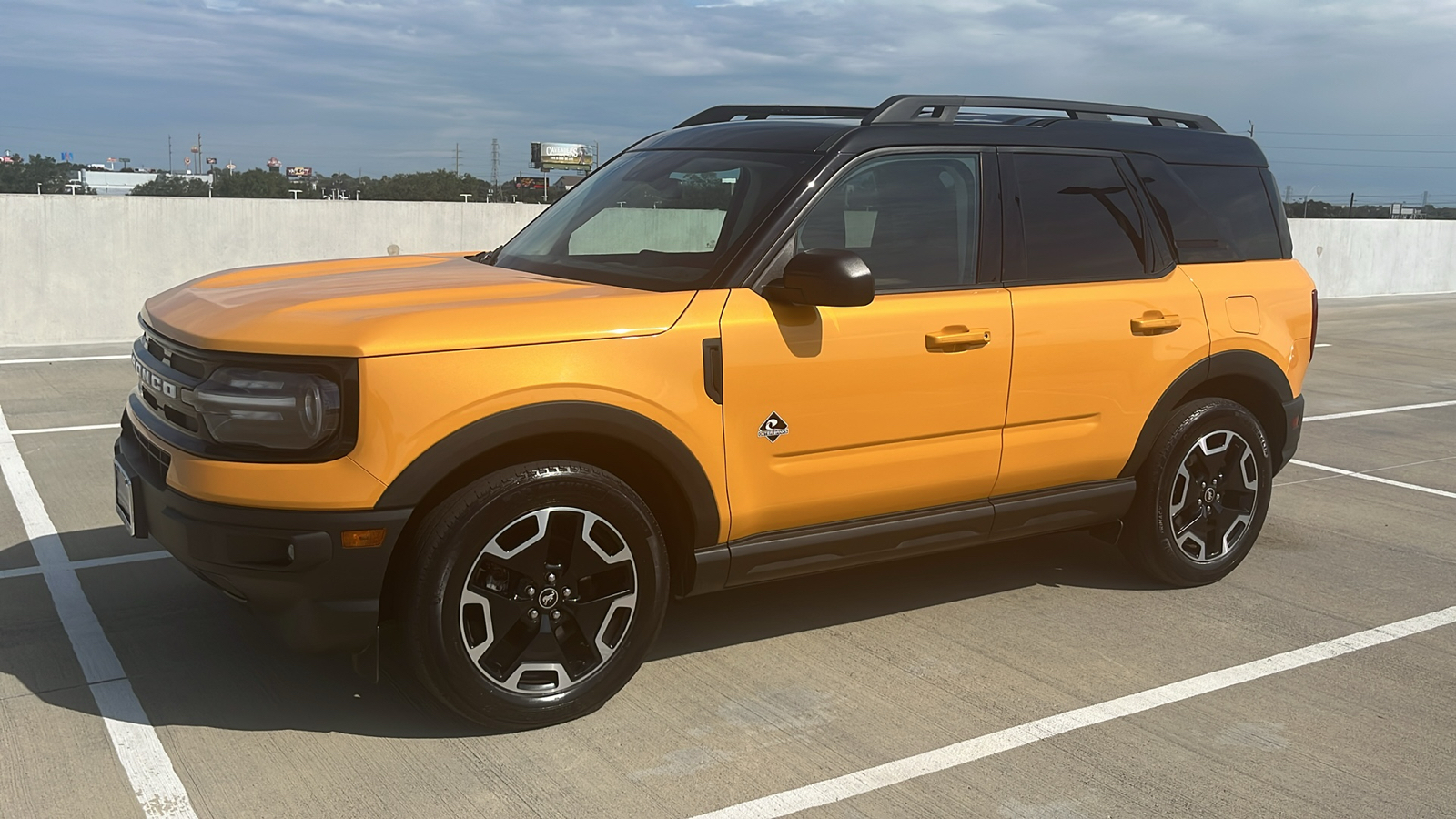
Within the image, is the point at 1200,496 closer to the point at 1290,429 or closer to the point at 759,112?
the point at 1290,429

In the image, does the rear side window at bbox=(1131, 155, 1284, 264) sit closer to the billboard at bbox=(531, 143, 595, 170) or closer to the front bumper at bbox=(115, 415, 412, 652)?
the front bumper at bbox=(115, 415, 412, 652)

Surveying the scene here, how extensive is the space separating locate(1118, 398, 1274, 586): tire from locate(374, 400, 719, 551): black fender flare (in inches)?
84.4

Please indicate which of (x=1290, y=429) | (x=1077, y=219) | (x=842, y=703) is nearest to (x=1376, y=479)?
(x=1290, y=429)

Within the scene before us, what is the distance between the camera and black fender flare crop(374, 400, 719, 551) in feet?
11.7

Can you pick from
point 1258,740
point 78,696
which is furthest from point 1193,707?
point 78,696

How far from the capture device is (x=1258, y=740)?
392 cm

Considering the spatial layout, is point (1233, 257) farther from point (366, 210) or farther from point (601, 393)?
point (366, 210)

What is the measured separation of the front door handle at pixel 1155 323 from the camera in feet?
16.4

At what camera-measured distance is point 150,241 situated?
13.9 metres

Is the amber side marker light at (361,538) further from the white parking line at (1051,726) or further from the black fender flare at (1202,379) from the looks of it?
the black fender flare at (1202,379)

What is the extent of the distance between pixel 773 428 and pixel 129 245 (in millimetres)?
11876

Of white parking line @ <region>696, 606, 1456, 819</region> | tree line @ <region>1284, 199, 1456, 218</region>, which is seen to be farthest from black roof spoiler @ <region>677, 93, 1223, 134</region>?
tree line @ <region>1284, 199, 1456, 218</region>

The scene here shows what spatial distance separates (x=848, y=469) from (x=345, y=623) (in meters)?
1.74

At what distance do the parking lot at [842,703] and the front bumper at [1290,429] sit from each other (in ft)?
1.76
